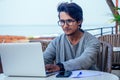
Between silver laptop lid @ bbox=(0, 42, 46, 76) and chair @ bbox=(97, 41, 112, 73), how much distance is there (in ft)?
2.06

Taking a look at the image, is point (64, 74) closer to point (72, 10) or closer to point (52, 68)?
point (52, 68)

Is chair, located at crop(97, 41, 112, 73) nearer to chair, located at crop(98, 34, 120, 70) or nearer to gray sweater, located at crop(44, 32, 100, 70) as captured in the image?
gray sweater, located at crop(44, 32, 100, 70)

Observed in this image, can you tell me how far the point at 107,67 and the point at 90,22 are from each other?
208 inches

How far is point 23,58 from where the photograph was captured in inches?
63.1

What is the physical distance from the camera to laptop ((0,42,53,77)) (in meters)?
1.56

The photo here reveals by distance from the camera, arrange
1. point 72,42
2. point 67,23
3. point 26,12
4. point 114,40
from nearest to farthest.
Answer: point 67,23 → point 72,42 → point 114,40 → point 26,12

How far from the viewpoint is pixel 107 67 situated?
2.07 meters

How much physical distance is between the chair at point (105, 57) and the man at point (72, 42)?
9 centimetres

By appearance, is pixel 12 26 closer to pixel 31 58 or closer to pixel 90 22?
pixel 90 22

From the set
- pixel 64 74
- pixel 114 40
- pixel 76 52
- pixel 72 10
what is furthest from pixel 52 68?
pixel 114 40

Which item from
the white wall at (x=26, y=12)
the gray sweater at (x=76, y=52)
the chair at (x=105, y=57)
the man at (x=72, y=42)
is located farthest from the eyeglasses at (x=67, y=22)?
the white wall at (x=26, y=12)

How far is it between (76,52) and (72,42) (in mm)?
91

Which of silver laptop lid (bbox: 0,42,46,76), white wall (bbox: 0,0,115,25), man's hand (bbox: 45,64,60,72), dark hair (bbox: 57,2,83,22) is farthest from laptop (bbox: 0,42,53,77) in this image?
white wall (bbox: 0,0,115,25)

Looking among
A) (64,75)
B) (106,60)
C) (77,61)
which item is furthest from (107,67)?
(64,75)
